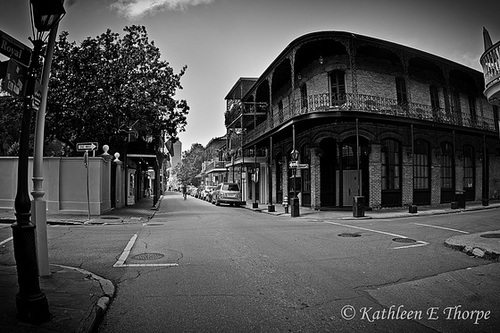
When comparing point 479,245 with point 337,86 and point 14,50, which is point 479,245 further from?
point 337,86

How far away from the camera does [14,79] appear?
139 inches

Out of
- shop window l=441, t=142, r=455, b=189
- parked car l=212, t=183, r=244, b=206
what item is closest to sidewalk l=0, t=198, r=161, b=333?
parked car l=212, t=183, r=244, b=206

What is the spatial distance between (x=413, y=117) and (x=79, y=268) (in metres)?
19.4

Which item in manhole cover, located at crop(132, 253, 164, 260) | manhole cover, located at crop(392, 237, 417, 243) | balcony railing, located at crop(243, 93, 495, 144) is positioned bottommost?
manhole cover, located at crop(392, 237, 417, 243)

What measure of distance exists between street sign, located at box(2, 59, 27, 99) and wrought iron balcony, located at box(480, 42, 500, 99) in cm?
981

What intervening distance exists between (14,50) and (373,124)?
1813 centimetres

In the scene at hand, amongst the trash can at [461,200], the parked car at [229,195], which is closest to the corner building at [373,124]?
the trash can at [461,200]

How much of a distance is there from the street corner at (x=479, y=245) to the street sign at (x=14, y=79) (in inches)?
336

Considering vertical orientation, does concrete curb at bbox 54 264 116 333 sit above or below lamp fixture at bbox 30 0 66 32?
below

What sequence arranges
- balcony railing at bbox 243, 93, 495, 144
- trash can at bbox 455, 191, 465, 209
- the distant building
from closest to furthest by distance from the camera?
balcony railing at bbox 243, 93, 495, 144 < trash can at bbox 455, 191, 465, 209 < the distant building

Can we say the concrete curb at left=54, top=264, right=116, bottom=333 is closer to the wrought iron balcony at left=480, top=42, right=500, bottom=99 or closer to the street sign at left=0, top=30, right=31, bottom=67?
the street sign at left=0, top=30, right=31, bottom=67

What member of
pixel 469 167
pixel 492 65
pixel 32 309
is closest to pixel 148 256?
pixel 32 309

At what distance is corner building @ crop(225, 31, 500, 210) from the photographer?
18.3 metres

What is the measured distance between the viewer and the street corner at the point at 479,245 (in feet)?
22.3
